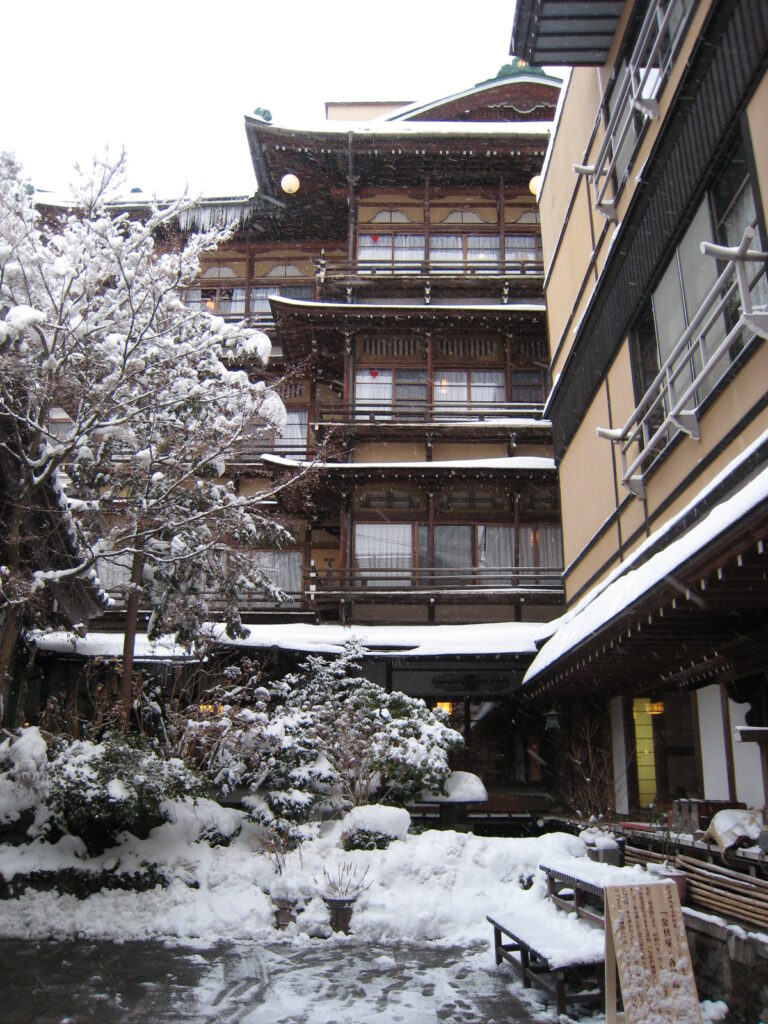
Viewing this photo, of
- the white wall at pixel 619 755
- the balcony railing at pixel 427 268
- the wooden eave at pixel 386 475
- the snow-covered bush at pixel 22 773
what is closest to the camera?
the snow-covered bush at pixel 22 773

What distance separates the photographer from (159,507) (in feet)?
47.6

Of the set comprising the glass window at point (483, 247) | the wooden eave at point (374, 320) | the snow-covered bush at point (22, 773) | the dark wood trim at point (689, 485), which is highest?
the glass window at point (483, 247)

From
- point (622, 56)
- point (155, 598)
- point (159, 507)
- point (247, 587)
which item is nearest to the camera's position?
point (622, 56)

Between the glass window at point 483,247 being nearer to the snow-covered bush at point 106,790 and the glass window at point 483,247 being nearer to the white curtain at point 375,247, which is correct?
the white curtain at point 375,247

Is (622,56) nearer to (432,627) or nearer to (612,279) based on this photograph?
(612,279)

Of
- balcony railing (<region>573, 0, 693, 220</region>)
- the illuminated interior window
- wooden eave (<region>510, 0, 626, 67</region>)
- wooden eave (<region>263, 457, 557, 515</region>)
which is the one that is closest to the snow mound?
the illuminated interior window

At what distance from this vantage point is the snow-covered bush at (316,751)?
43.3 ft

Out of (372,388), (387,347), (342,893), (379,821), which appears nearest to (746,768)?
(342,893)

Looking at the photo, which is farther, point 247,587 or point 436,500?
point 436,500

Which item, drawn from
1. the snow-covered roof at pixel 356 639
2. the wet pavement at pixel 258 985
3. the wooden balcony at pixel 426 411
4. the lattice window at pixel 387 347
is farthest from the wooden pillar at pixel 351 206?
the wet pavement at pixel 258 985

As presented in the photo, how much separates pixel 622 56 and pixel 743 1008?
11.4 m

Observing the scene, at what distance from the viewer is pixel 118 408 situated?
13297mm

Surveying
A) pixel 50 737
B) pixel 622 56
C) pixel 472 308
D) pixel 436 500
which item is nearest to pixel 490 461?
pixel 436 500

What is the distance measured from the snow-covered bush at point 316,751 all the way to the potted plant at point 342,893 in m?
1.65
